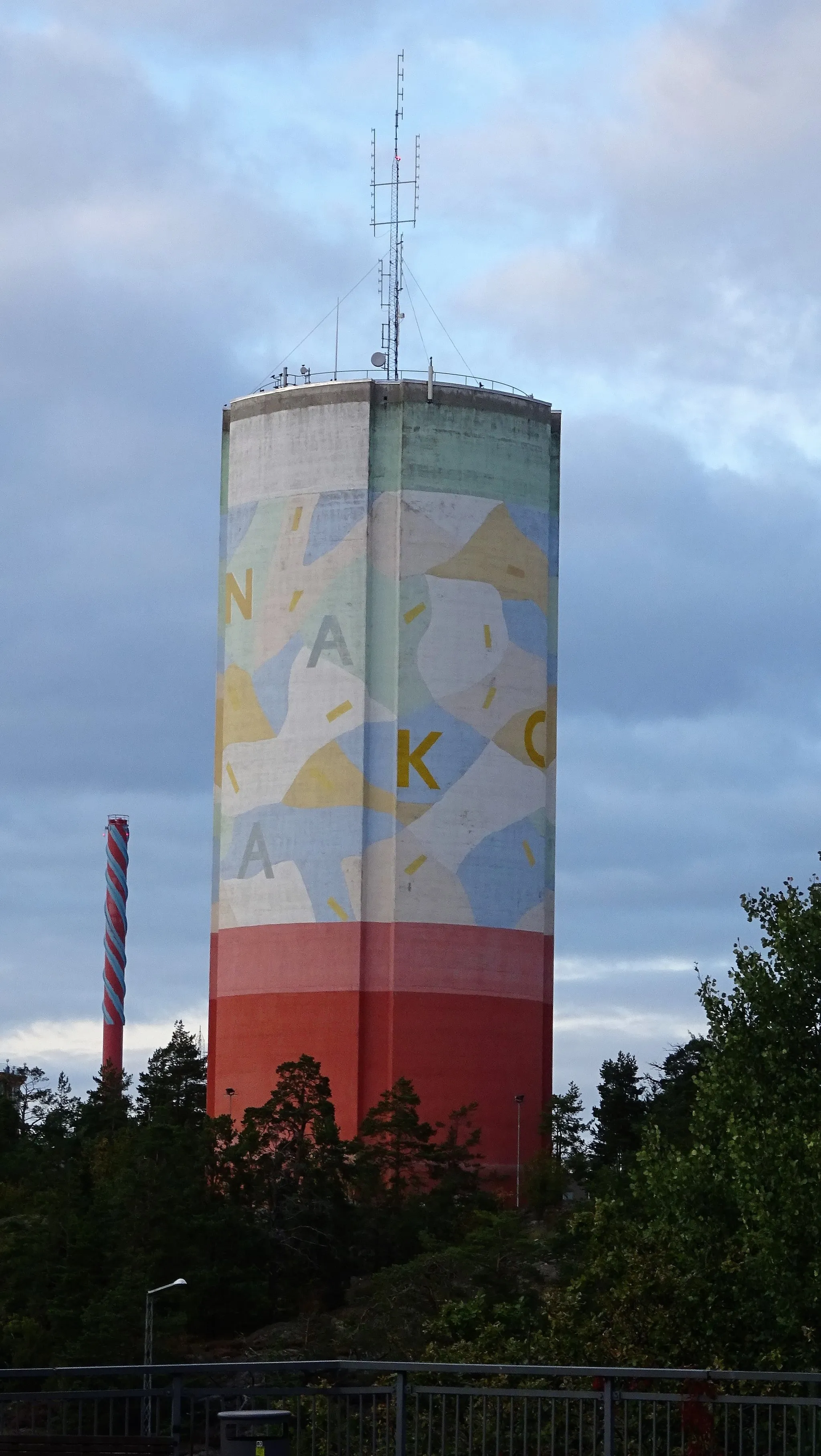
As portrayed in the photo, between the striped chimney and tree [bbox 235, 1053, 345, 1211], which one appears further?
the striped chimney

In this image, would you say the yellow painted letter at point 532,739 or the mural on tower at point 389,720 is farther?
the yellow painted letter at point 532,739

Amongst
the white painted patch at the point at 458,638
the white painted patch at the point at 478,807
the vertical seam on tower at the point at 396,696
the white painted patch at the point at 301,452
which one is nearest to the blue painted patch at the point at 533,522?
the white painted patch at the point at 458,638

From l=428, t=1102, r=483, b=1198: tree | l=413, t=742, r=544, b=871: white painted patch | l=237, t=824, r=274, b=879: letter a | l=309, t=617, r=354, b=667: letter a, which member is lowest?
l=428, t=1102, r=483, b=1198: tree

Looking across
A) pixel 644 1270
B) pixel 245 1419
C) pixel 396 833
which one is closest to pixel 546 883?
pixel 396 833

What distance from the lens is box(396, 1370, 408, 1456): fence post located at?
2348 cm

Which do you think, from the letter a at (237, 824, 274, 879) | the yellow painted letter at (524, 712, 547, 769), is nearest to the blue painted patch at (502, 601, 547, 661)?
the yellow painted letter at (524, 712, 547, 769)

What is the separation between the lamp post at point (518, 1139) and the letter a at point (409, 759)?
11231 mm

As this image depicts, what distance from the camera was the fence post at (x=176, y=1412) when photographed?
23297 millimetres

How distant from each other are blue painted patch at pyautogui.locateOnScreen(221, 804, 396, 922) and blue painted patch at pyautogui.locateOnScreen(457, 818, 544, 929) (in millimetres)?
3344

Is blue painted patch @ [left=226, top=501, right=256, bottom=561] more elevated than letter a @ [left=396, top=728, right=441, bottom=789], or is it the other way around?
blue painted patch @ [left=226, top=501, right=256, bottom=561]

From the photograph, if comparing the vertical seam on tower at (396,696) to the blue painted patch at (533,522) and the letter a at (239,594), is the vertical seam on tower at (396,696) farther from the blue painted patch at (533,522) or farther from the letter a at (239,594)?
the letter a at (239,594)

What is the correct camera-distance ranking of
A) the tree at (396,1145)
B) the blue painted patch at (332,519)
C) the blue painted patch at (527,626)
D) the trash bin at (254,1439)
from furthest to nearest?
1. the blue painted patch at (527,626)
2. the blue painted patch at (332,519)
3. the tree at (396,1145)
4. the trash bin at (254,1439)

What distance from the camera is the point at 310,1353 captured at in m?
67.2

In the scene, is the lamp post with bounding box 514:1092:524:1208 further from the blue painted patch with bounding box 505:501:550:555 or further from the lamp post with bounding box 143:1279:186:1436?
the blue painted patch with bounding box 505:501:550:555
